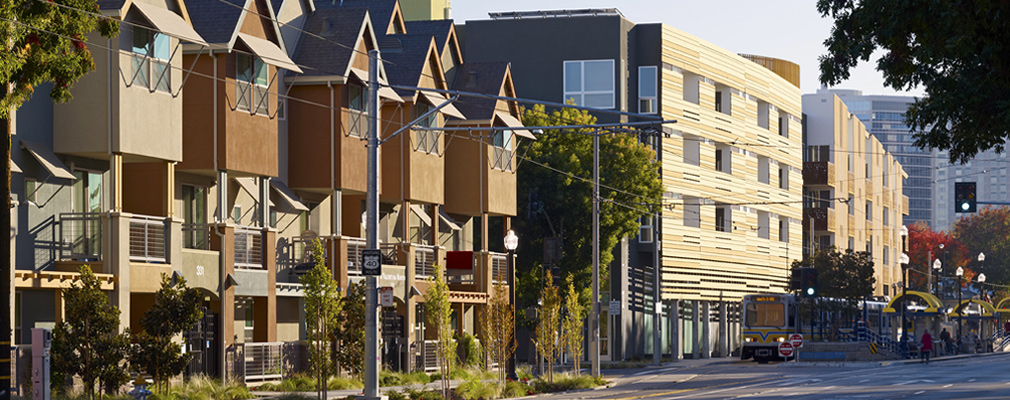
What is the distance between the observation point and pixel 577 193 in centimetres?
5753

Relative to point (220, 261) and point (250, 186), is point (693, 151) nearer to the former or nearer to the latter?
point (250, 186)

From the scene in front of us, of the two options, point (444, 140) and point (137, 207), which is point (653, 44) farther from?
point (137, 207)

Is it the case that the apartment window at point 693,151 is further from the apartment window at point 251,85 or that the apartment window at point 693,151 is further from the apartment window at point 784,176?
the apartment window at point 251,85

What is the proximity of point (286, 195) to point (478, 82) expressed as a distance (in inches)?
558

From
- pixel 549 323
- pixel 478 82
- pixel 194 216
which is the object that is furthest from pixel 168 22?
pixel 478 82

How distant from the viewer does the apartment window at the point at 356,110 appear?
1587 inches

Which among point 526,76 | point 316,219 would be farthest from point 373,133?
point 526,76

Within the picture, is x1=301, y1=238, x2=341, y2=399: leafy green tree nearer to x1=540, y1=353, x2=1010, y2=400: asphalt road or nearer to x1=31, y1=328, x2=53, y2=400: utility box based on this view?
x1=540, y1=353, x2=1010, y2=400: asphalt road

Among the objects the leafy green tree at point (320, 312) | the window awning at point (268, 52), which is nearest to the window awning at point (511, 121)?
the window awning at point (268, 52)

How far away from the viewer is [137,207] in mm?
32406

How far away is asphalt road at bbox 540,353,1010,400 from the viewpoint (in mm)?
35250

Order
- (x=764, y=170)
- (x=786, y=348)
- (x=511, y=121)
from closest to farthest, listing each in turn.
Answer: (x=511, y=121), (x=786, y=348), (x=764, y=170)

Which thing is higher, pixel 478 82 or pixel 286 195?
pixel 478 82

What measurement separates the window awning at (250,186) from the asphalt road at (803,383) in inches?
369
